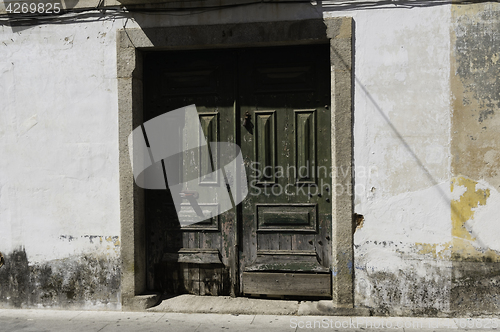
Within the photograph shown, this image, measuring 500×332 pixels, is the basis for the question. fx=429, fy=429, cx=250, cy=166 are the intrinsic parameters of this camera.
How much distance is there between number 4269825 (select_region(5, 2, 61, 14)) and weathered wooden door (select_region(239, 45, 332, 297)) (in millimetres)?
2060

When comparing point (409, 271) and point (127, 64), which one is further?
point (127, 64)

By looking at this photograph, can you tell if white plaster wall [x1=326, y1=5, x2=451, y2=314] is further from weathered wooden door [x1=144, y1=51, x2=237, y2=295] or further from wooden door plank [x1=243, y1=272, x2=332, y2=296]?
weathered wooden door [x1=144, y1=51, x2=237, y2=295]

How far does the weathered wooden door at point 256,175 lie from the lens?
175 inches

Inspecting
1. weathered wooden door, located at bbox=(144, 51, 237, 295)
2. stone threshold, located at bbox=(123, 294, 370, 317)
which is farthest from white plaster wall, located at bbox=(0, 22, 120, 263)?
stone threshold, located at bbox=(123, 294, 370, 317)

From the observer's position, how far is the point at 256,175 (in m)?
4.54

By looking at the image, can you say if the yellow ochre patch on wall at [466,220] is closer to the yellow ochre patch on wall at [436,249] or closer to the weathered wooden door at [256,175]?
the yellow ochre patch on wall at [436,249]

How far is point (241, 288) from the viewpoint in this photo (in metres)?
4.61

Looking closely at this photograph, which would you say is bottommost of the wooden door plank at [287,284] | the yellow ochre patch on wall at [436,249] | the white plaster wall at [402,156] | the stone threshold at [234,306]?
the stone threshold at [234,306]

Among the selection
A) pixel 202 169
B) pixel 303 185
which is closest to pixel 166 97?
pixel 202 169

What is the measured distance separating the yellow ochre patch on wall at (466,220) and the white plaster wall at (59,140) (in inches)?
133

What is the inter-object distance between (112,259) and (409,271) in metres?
3.02

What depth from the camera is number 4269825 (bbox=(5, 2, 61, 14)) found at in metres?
4.57

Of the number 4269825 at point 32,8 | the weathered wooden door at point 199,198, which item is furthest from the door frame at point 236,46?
the number 4269825 at point 32,8

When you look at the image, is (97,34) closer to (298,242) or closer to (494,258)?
(298,242)
